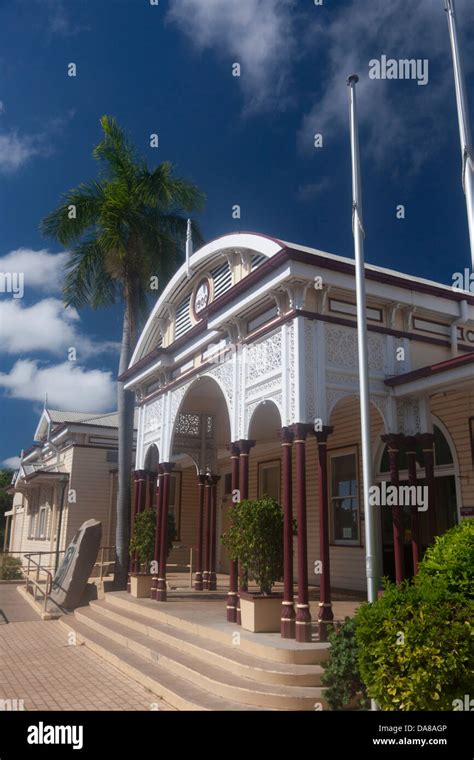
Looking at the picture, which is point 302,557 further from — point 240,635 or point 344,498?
point 344,498

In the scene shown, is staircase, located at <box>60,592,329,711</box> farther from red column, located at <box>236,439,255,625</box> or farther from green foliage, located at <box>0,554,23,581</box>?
green foliage, located at <box>0,554,23,581</box>

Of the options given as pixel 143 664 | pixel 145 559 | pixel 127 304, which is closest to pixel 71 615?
pixel 145 559

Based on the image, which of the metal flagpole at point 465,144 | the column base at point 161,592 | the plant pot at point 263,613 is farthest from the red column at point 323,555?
the column base at point 161,592

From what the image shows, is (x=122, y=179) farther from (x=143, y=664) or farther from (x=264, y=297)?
(x=143, y=664)

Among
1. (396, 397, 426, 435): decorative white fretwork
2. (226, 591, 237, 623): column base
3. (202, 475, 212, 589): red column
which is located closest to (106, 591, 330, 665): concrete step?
(226, 591, 237, 623): column base

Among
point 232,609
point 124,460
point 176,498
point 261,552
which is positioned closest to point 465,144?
point 261,552

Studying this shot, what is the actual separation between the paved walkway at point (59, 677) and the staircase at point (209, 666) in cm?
23

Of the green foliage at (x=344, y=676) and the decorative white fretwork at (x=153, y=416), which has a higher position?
the decorative white fretwork at (x=153, y=416)

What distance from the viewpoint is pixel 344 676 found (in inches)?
251

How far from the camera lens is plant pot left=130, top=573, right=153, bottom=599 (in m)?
13.6

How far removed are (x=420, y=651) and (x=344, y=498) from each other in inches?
357

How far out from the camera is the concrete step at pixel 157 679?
22.4 feet

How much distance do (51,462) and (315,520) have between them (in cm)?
1529

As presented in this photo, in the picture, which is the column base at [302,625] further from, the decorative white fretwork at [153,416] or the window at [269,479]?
the window at [269,479]
